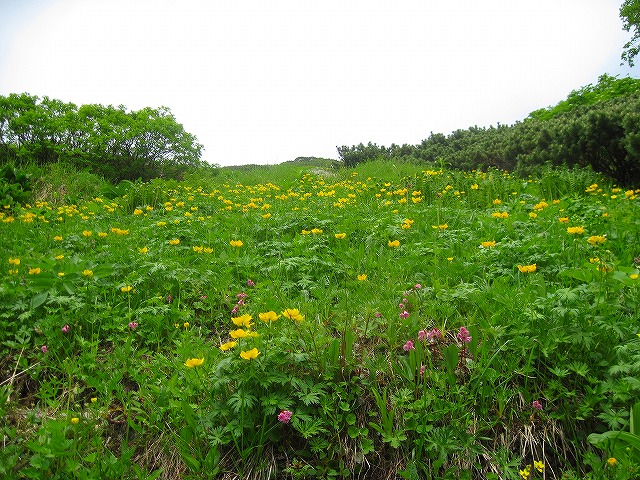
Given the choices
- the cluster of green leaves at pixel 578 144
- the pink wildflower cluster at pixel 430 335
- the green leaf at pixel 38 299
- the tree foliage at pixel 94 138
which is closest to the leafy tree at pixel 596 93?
the cluster of green leaves at pixel 578 144

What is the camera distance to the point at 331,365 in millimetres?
1890

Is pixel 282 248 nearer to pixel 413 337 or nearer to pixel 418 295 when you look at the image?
pixel 418 295

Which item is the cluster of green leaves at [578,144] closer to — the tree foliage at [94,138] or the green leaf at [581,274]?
the green leaf at [581,274]

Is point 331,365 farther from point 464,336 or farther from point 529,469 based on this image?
point 529,469

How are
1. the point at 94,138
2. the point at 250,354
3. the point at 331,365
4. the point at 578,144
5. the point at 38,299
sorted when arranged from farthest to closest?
the point at 94,138 → the point at 578,144 → the point at 38,299 → the point at 331,365 → the point at 250,354

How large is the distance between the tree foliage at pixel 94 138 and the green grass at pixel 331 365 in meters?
6.60

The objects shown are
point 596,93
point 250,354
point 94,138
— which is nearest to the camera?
point 250,354

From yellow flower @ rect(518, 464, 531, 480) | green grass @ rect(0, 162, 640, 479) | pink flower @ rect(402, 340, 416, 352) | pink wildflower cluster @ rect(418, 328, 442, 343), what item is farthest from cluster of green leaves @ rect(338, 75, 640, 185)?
yellow flower @ rect(518, 464, 531, 480)

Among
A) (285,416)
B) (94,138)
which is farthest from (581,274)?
(94,138)

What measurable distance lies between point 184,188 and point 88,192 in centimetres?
189

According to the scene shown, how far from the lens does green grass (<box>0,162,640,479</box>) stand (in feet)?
5.53

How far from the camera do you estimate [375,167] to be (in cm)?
995

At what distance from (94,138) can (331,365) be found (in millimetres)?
8842

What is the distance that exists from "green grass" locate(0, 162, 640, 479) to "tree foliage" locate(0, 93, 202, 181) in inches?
260
